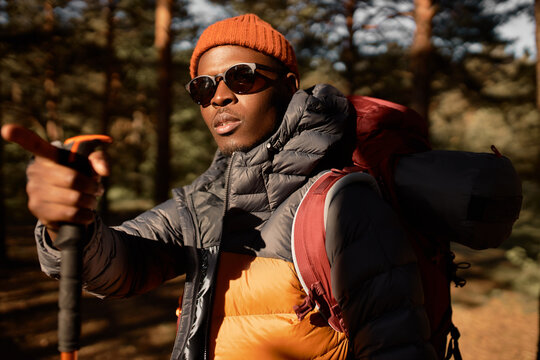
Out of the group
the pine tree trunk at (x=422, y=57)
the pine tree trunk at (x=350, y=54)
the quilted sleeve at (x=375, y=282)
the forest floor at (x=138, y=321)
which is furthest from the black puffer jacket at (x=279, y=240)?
the pine tree trunk at (x=350, y=54)

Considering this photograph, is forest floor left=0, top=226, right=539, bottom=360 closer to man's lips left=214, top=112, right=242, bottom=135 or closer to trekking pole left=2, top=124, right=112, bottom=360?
man's lips left=214, top=112, right=242, bottom=135

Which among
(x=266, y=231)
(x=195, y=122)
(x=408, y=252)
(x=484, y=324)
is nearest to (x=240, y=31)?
(x=266, y=231)

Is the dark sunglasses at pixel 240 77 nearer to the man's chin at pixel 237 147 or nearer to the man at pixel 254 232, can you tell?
the man at pixel 254 232

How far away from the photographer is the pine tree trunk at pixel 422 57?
6.59 meters

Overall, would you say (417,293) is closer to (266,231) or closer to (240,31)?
(266,231)

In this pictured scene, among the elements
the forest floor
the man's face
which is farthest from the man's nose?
the forest floor

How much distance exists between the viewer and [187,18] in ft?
59.9

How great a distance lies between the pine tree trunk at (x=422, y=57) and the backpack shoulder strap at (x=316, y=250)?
19.8ft

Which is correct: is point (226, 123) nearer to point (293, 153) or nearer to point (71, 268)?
point (293, 153)

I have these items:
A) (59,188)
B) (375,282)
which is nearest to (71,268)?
(59,188)

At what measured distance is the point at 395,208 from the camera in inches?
54.7

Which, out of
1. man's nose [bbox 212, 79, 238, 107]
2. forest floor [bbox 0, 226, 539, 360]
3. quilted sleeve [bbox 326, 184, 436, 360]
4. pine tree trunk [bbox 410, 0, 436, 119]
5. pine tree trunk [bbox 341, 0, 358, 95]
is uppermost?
pine tree trunk [bbox 341, 0, 358, 95]

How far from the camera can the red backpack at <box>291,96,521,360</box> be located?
4.18 ft

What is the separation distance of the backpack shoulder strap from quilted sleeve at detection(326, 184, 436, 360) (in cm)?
5
